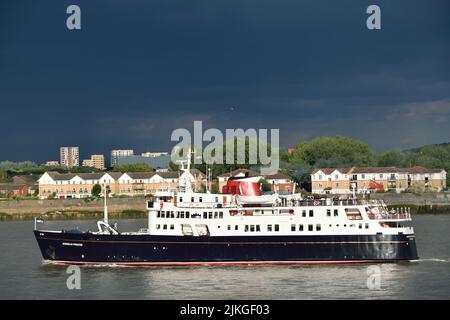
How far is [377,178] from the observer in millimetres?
113500

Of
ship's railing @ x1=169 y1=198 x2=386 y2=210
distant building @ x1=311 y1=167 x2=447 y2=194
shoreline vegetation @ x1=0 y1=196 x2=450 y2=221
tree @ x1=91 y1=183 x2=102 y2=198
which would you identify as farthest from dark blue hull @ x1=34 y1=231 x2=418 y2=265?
tree @ x1=91 y1=183 x2=102 y2=198

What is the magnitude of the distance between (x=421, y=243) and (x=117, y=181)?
239ft

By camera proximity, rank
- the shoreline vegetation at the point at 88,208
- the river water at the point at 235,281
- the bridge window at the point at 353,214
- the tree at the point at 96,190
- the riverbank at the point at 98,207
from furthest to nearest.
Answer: the tree at the point at 96,190, the riverbank at the point at 98,207, the shoreline vegetation at the point at 88,208, the bridge window at the point at 353,214, the river water at the point at 235,281

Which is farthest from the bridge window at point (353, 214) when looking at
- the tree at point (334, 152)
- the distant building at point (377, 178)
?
the tree at point (334, 152)

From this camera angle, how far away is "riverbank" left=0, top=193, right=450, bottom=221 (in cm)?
9225

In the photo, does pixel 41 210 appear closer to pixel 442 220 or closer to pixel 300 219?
pixel 442 220

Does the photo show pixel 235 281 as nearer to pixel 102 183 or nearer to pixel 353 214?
pixel 353 214

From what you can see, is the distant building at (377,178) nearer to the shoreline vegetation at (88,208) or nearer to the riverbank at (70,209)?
the shoreline vegetation at (88,208)

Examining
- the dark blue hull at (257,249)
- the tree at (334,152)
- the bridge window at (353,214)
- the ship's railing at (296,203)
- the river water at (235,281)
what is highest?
the tree at (334,152)

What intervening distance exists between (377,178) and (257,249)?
7200cm

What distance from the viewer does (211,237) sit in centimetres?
4403

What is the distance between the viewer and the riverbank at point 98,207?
92250mm

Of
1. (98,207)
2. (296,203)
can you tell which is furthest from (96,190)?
(296,203)
